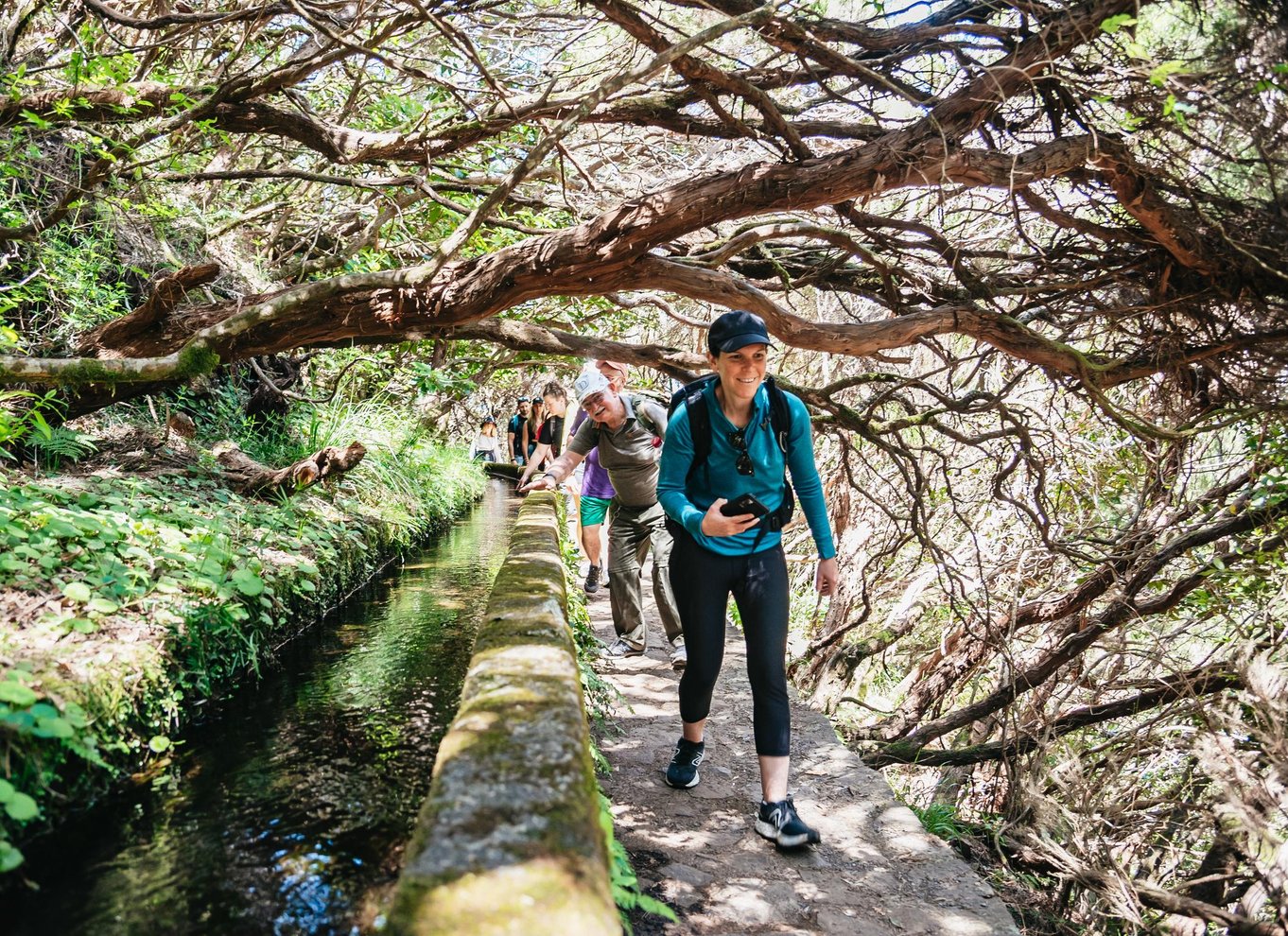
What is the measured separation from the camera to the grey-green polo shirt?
5.89 metres

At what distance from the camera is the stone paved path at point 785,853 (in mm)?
3318

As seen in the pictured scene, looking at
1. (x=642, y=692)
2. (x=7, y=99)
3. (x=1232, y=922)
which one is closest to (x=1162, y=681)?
(x=1232, y=922)

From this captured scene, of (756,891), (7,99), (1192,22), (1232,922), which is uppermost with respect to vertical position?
(7,99)

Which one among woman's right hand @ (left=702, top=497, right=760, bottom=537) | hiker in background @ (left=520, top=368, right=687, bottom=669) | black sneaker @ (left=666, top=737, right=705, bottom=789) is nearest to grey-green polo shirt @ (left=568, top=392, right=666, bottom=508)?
hiker in background @ (left=520, top=368, right=687, bottom=669)

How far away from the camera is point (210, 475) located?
6.84 metres

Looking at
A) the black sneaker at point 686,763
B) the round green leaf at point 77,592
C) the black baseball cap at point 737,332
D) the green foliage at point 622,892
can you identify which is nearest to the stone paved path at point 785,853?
the black sneaker at point 686,763

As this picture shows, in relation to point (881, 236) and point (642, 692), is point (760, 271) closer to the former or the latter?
point (881, 236)

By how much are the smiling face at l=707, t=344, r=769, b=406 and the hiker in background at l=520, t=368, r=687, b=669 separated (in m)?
2.16

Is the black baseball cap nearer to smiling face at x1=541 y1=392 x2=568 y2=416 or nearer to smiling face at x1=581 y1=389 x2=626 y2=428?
smiling face at x1=581 y1=389 x2=626 y2=428

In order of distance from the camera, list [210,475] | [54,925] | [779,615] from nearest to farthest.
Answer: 1. [54,925]
2. [779,615]
3. [210,475]

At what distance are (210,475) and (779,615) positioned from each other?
526 centimetres

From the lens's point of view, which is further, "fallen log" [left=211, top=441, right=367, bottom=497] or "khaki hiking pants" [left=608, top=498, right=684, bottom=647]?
"fallen log" [left=211, top=441, right=367, bottom=497]

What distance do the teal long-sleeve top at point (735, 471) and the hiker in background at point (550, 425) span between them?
5.34 meters

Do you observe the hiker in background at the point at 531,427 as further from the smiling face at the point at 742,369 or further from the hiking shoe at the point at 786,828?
the hiking shoe at the point at 786,828
